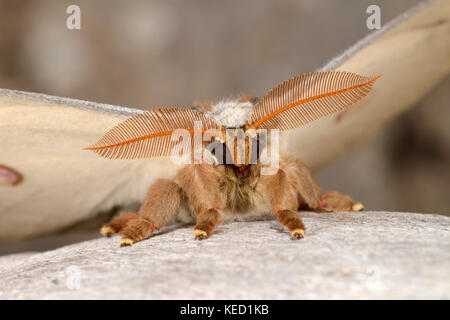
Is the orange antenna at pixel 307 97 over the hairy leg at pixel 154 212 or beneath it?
over

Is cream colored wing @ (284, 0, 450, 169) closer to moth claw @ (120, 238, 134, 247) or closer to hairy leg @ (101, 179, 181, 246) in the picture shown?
hairy leg @ (101, 179, 181, 246)

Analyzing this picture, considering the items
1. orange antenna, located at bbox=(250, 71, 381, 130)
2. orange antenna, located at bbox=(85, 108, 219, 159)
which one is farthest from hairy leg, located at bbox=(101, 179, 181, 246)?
orange antenna, located at bbox=(250, 71, 381, 130)

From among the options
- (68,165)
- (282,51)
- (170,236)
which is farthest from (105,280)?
(282,51)

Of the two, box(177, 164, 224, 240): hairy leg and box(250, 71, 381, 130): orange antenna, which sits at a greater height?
box(250, 71, 381, 130): orange antenna

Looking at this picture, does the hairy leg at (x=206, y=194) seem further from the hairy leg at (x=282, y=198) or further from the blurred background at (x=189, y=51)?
the blurred background at (x=189, y=51)

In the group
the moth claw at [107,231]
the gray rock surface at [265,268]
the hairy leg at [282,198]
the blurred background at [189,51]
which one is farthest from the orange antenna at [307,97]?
the blurred background at [189,51]
